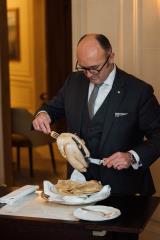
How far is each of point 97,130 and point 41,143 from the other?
3.59 metres

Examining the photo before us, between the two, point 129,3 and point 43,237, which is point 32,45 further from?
point 43,237

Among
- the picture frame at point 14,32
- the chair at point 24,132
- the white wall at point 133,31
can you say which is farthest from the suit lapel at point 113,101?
the picture frame at point 14,32

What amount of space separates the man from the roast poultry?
18 cm

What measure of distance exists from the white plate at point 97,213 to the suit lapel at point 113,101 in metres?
0.55

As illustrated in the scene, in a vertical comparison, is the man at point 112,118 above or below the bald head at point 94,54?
below

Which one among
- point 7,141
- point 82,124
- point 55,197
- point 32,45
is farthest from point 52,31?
point 55,197

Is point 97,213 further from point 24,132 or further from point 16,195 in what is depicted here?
point 24,132

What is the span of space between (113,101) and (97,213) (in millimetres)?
755

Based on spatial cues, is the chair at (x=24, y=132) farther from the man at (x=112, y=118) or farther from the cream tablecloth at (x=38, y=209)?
the cream tablecloth at (x=38, y=209)

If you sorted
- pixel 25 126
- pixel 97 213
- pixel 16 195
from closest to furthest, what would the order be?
1. pixel 97 213
2. pixel 16 195
3. pixel 25 126

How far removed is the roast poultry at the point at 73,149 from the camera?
8.80 feet

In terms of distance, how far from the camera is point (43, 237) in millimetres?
2334

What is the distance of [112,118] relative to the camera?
2877 millimetres

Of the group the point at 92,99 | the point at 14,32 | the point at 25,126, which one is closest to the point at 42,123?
the point at 92,99
